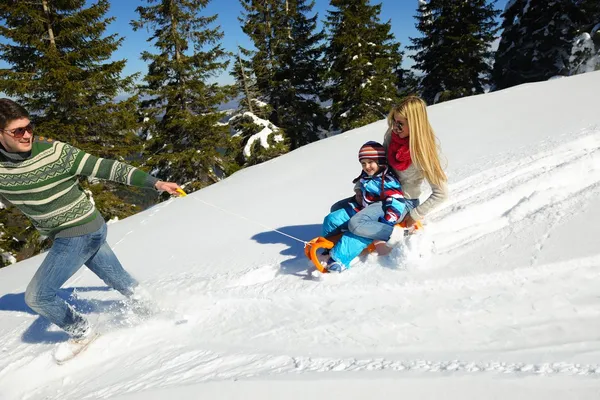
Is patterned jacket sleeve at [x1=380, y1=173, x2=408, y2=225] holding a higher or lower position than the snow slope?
higher

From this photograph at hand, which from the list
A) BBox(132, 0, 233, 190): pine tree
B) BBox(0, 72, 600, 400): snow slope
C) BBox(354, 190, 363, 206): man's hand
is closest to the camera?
BBox(0, 72, 600, 400): snow slope

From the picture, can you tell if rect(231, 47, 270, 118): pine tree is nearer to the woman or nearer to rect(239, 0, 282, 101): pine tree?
rect(239, 0, 282, 101): pine tree

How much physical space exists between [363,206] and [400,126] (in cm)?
82

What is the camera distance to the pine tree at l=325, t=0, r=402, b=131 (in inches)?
721

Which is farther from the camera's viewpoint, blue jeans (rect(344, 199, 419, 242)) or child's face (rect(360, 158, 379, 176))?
child's face (rect(360, 158, 379, 176))

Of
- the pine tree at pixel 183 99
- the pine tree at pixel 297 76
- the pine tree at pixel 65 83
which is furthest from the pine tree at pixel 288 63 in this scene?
the pine tree at pixel 65 83

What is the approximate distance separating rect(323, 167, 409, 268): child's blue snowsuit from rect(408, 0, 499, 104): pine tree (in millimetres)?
19708

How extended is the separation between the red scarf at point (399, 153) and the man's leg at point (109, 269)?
252cm

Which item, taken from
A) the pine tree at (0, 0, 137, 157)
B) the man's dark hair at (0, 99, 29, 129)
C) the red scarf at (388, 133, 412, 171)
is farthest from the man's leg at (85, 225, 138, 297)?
the pine tree at (0, 0, 137, 157)

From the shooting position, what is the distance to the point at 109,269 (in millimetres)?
2809

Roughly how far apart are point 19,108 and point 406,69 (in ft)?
92.6

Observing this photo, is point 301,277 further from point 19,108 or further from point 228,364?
point 19,108

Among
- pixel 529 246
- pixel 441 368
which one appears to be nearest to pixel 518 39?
pixel 529 246

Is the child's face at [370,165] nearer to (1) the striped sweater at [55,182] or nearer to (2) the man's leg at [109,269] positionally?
(1) the striped sweater at [55,182]
